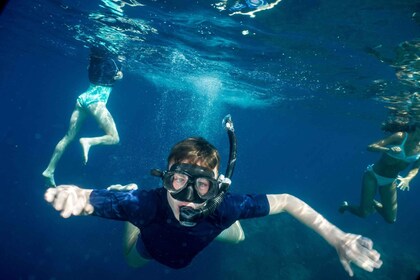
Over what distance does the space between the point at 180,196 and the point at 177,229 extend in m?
0.89

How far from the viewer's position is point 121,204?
4227 millimetres

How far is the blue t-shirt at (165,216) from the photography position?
Result: 166 inches

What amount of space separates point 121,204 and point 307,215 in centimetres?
319

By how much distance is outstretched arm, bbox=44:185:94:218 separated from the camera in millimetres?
3316

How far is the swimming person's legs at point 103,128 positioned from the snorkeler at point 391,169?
33.5ft

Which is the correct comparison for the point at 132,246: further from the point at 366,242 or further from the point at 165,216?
the point at 366,242

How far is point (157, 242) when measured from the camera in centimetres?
498

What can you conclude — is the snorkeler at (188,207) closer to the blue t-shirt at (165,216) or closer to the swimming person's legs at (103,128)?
the blue t-shirt at (165,216)

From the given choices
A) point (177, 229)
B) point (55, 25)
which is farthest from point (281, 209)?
point (55, 25)

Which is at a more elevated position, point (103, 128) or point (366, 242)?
point (366, 242)

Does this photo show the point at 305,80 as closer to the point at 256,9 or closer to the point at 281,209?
the point at 256,9

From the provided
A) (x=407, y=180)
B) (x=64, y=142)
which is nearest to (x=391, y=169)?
(x=407, y=180)

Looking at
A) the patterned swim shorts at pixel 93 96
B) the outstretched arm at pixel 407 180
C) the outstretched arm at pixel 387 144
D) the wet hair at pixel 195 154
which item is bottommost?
the patterned swim shorts at pixel 93 96

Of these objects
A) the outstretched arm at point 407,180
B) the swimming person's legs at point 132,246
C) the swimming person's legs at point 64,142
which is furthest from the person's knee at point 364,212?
the swimming person's legs at point 64,142
